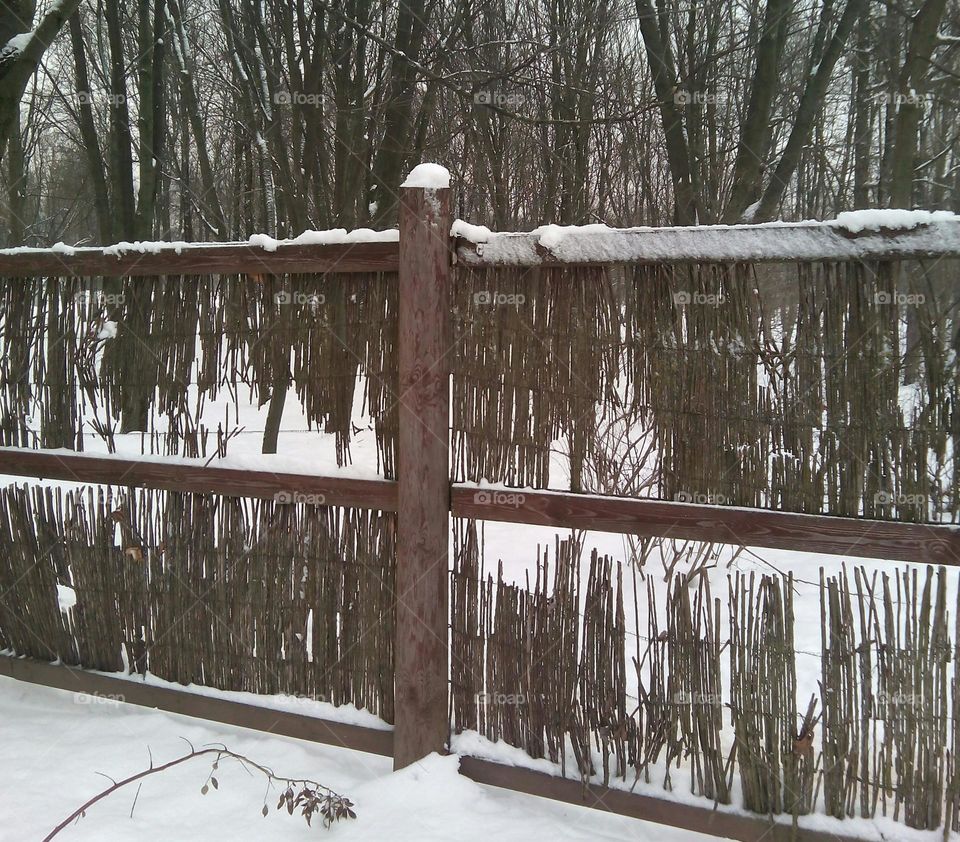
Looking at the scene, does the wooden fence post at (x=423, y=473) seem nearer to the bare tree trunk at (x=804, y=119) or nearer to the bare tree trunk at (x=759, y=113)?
the bare tree trunk at (x=759, y=113)

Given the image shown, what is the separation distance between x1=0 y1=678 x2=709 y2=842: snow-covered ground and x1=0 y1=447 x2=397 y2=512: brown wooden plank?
1.04m

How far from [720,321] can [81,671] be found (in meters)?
3.25

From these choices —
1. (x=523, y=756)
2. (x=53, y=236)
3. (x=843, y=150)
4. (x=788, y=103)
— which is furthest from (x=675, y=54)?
(x=53, y=236)

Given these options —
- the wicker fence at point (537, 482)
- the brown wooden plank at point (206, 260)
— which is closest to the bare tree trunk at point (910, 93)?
the wicker fence at point (537, 482)

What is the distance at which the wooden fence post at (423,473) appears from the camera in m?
2.62

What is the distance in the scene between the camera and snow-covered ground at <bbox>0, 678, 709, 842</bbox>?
246 cm

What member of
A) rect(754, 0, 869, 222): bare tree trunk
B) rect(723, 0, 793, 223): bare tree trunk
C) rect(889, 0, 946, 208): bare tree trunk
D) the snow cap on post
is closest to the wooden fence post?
the snow cap on post

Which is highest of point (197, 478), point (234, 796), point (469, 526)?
point (197, 478)

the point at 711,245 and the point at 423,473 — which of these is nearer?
the point at 711,245

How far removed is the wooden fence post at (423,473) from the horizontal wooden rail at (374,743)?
23 cm

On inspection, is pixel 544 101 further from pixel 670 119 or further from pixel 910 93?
pixel 910 93

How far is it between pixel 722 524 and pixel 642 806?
3.41 ft

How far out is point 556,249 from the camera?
2.52 metres

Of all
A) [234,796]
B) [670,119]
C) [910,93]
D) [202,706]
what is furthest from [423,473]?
[910,93]
